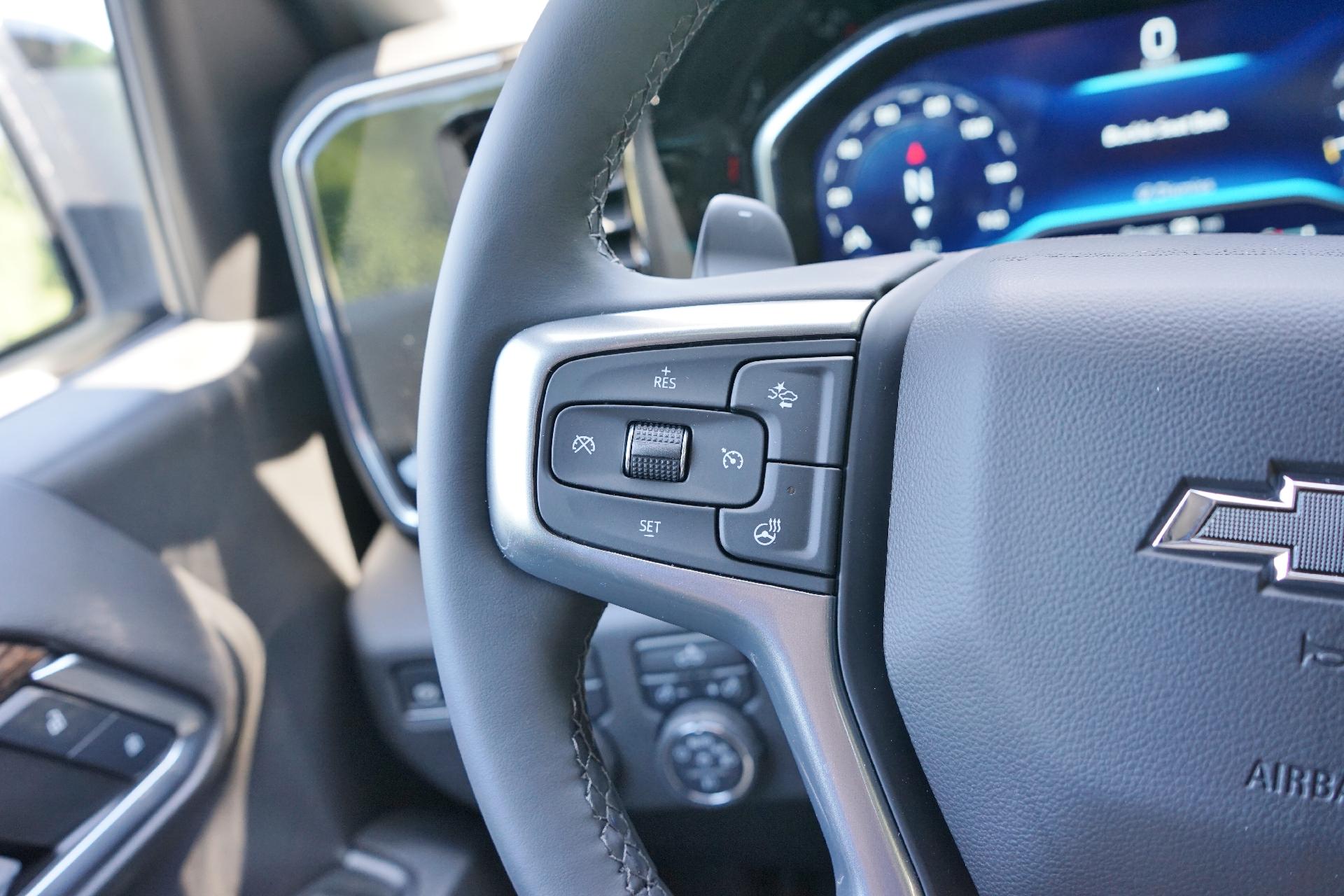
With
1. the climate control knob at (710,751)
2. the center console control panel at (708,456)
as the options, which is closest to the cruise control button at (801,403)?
the center console control panel at (708,456)

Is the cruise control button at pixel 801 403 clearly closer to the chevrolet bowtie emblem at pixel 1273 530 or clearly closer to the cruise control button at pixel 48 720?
the chevrolet bowtie emblem at pixel 1273 530

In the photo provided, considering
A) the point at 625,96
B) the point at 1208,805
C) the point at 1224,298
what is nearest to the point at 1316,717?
the point at 1208,805

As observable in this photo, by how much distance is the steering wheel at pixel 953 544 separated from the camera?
52 centimetres

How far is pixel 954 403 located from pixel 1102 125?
755 mm

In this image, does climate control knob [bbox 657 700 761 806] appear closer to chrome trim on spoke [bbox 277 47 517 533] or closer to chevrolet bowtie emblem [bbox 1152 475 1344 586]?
chrome trim on spoke [bbox 277 47 517 533]

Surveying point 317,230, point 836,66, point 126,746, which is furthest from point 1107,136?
point 126,746

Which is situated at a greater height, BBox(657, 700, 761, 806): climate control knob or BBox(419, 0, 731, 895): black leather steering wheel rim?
BBox(419, 0, 731, 895): black leather steering wheel rim

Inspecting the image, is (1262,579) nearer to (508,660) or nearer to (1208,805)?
(1208,805)

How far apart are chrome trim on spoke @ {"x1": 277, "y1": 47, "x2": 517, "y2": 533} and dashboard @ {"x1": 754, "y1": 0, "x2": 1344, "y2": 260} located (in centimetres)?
35

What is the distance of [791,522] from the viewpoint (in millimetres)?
629

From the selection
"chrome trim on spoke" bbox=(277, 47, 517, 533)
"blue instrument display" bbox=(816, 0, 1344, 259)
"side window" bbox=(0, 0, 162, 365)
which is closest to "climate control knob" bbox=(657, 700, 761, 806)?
"chrome trim on spoke" bbox=(277, 47, 517, 533)

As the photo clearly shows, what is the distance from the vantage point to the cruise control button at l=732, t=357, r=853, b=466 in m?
0.62

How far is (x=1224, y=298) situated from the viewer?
0.54 m

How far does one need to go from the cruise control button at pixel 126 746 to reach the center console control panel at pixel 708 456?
62 cm
